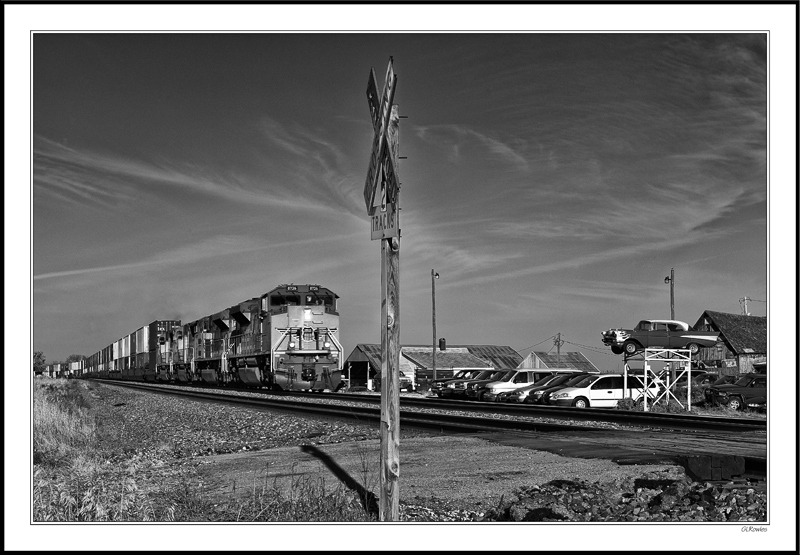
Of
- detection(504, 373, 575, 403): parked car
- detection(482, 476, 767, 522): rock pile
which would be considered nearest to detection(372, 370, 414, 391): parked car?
detection(504, 373, 575, 403): parked car

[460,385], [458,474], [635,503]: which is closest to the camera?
[635,503]

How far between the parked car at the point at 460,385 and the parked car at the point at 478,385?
1.16 feet

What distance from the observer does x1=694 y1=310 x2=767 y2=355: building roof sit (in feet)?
183

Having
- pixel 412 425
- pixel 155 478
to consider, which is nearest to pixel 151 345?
pixel 412 425

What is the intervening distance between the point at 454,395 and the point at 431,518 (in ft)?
99.3

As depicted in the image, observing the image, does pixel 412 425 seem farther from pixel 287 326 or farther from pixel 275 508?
pixel 287 326

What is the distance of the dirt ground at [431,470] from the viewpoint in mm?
8773

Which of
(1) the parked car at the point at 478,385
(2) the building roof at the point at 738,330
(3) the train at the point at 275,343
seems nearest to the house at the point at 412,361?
(3) the train at the point at 275,343

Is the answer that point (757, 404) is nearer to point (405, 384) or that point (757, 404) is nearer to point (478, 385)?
point (478, 385)

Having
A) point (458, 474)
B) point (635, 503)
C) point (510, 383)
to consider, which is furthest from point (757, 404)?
point (635, 503)

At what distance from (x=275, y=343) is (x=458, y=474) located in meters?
29.1

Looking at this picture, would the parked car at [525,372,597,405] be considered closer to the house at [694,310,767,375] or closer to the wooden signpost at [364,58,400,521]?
the wooden signpost at [364,58,400,521]

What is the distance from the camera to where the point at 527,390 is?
103 ft

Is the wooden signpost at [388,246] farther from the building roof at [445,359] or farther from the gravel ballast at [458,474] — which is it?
the building roof at [445,359]
